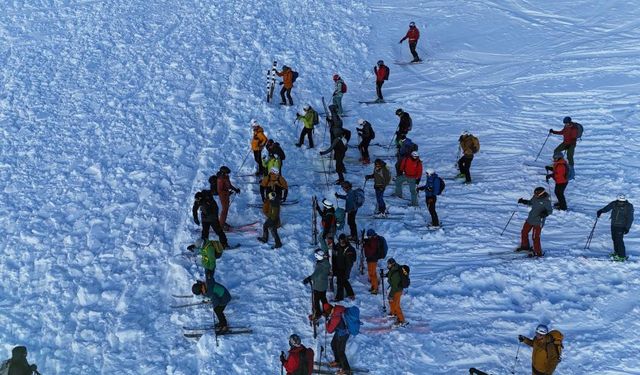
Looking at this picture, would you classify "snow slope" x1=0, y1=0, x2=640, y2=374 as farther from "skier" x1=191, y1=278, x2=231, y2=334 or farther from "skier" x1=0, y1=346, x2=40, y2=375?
"skier" x1=0, y1=346, x2=40, y2=375

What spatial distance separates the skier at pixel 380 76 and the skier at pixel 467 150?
512 cm

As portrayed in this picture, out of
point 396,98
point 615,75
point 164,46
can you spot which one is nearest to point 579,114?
point 615,75

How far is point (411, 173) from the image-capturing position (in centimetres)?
1574

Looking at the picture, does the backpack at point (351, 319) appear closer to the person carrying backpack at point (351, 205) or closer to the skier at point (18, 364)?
the person carrying backpack at point (351, 205)

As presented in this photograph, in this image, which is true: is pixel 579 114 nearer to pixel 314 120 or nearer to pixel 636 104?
pixel 636 104

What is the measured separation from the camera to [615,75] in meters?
23.5

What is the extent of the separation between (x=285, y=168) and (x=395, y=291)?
7340 millimetres

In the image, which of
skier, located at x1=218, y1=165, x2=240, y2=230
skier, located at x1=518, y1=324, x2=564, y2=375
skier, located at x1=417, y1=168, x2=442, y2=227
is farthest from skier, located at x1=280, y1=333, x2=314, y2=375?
skier, located at x1=417, y1=168, x2=442, y2=227

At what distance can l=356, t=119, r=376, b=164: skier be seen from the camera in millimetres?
17906

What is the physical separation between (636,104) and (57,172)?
715 inches

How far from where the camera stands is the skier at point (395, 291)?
11930 mm

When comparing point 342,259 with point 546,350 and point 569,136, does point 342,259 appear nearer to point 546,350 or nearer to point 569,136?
point 546,350

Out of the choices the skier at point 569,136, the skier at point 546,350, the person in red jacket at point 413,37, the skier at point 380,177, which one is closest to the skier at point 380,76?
the person in red jacket at point 413,37

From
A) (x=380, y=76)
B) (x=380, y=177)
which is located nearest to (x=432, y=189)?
(x=380, y=177)
